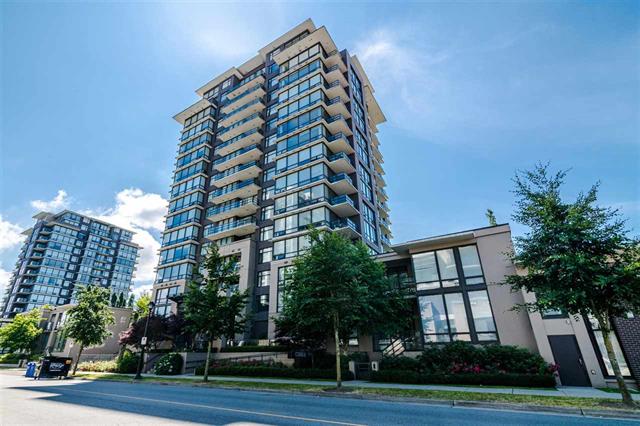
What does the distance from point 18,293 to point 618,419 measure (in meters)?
128

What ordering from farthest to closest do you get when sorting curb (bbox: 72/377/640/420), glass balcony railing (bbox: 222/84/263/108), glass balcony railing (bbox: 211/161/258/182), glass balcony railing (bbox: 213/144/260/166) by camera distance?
glass balcony railing (bbox: 222/84/263/108) → glass balcony railing (bbox: 213/144/260/166) → glass balcony railing (bbox: 211/161/258/182) → curb (bbox: 72/377/640/420)

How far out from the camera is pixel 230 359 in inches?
1065

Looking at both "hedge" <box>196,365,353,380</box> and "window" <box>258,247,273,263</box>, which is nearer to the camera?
"hedge" <box>196,365,353,380</box>

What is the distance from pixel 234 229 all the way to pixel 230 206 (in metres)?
4.85

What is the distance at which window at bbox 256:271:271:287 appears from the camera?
36.0 metres

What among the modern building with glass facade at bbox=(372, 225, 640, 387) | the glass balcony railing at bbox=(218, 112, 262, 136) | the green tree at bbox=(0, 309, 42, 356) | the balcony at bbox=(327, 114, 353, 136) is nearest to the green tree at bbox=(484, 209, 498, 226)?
the modern building with glass facade at bbox=(372, 225, 640, 387)

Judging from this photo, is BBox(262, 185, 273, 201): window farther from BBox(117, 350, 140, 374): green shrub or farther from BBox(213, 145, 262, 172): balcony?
BBox(117, 350, 140, 374): green shrub

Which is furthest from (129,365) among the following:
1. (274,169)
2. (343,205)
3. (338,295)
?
(274,169)

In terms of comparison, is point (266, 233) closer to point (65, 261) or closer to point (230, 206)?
point (230, 206)

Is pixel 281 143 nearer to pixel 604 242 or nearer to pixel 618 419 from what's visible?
pixel 604 242

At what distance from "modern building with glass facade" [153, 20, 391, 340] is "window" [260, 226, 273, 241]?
0.49 ft

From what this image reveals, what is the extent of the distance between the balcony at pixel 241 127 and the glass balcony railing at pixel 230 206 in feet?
38.2

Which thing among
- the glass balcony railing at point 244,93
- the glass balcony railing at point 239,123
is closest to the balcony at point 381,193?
the glass balcony railing at point 239,123

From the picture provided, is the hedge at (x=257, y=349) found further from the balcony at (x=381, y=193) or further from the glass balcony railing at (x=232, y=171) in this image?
the balcony at (x=381, y=193)
